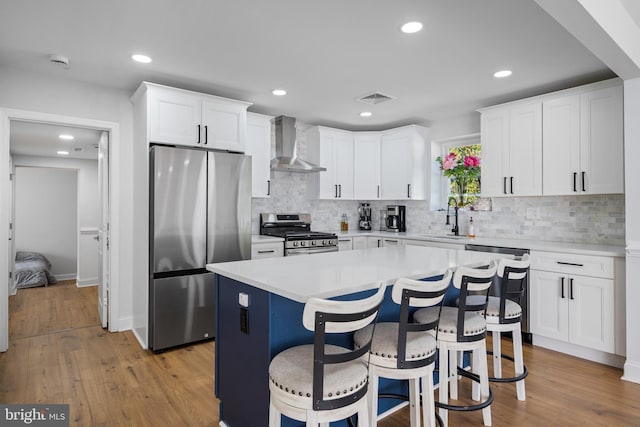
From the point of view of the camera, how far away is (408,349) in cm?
174

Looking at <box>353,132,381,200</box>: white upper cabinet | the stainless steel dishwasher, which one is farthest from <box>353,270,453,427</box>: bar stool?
<box>353,132,381,200</box>: white upper cabinet

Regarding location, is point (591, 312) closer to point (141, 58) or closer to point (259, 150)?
point (259, 150)

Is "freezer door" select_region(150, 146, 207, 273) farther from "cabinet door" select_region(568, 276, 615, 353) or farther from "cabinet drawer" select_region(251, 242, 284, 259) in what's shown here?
"cabinet door" select_region(568, 276, 615, 353)

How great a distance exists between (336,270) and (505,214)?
3039 millimetres

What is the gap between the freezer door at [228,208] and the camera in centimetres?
355

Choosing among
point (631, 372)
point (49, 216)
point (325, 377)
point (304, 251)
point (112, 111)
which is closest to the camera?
point (325, 377)

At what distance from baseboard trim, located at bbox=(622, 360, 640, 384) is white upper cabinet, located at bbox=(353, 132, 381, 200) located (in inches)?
131

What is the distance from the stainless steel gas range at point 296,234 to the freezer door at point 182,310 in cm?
112

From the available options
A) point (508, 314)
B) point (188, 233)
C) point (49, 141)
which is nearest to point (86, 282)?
point (49, 141)

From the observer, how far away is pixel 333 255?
2.74 metres

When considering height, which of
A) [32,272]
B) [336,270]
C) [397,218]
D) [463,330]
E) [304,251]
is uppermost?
[397,218]

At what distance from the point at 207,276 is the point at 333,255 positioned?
1438mm

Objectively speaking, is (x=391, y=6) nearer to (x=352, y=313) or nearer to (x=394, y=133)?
(x=352, y=313)

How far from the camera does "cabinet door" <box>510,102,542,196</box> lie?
3.69m
